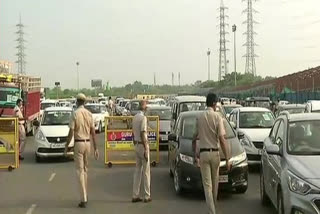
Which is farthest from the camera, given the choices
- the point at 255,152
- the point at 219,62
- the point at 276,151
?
the point at 219,62

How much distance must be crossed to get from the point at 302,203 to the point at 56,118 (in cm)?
1374

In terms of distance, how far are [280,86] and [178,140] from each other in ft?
140

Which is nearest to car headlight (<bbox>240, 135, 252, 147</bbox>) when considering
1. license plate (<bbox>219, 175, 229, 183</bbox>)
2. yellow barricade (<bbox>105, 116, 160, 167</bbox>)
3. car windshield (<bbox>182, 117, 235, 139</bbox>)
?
car windshield (<bbox>182, 117, 235, 139</bbox>)

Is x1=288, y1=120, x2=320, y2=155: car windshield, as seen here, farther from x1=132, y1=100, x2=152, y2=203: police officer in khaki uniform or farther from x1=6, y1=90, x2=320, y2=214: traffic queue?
x1=132, y1=100, x2=152, y2=203: police officer in khaki uniform

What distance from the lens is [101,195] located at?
457 inches

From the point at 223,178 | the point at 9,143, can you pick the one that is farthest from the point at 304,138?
the point at 9,143

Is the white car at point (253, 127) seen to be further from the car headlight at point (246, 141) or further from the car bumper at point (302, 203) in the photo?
the car bumper at point (302, 203)

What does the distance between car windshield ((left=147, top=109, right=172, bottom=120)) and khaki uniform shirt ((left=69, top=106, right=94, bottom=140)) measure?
11890 mm

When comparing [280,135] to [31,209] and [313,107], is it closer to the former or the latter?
[31,209]

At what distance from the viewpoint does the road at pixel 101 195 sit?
10.1 meters

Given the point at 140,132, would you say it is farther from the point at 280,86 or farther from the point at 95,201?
the point at 280,86

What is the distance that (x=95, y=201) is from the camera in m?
10.9

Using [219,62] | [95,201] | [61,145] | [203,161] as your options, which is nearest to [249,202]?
[203,161]

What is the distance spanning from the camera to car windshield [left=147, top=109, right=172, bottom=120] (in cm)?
2256
